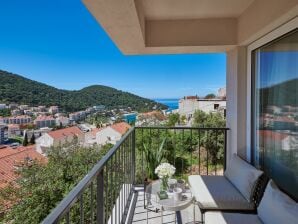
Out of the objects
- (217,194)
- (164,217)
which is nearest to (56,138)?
(164,217)

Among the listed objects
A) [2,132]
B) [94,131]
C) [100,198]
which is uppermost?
[100,198]

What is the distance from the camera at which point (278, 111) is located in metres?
2.36

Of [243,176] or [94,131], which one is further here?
[94,131]

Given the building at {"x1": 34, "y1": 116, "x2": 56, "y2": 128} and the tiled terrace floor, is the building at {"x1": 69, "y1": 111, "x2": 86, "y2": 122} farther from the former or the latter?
the tiled terrace floor

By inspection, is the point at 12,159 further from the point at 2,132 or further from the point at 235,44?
the point at 235,44

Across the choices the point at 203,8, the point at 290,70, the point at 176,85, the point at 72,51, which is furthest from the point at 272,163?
the point at 72,51

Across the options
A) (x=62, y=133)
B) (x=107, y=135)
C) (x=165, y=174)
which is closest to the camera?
(x=165, y=174)

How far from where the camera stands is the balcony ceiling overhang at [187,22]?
2.17 m

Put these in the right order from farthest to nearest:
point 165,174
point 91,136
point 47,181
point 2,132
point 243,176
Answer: point 91,136
point 2,132
point 47,181
point 165,174
point 243,176

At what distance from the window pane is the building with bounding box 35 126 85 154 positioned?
35.6 feet

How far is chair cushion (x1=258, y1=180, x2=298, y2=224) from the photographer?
158 centimetres

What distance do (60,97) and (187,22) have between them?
1103 cm

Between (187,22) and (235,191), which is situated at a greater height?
(187,22)

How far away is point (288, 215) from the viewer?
5.19ft
